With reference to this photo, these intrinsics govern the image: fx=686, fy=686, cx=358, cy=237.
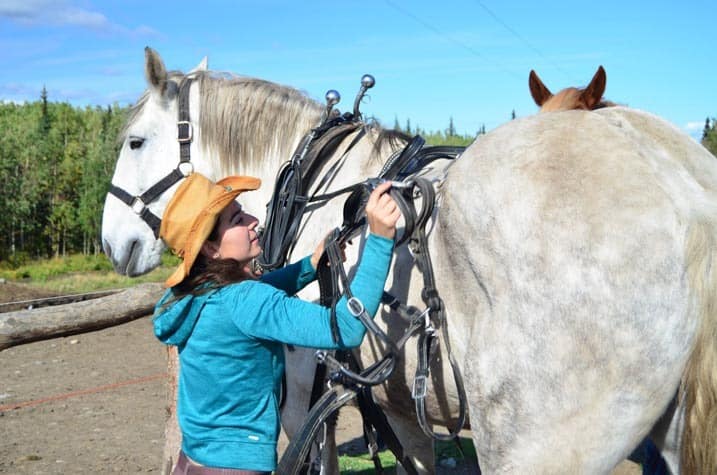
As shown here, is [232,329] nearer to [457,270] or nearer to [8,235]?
[457,270]

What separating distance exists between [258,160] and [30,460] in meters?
3.35

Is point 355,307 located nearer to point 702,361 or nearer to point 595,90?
point 702,361

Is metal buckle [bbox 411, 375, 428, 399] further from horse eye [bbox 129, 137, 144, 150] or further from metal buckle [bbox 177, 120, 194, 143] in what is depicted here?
horse eye [bbox 129, 137, 144, 150]

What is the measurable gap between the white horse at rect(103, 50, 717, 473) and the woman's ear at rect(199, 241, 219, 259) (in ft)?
2.37

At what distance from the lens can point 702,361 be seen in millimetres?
1891

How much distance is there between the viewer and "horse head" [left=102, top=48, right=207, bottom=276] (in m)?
3.68

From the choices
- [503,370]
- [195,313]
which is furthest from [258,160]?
[503,370]

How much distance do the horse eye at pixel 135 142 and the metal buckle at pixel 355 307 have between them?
2158mm

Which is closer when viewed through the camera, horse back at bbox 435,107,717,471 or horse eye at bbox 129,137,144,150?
horse back at bbox 435,107,717,471

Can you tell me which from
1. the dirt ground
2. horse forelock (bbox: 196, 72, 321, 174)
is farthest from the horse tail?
the dirt ground

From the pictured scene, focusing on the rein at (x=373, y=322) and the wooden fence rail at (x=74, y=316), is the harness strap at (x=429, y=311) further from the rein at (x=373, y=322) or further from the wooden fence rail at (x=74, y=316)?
the wooden fence rail at (x=74, y=316)

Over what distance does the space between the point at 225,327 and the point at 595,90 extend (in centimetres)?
148

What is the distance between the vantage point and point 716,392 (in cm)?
187

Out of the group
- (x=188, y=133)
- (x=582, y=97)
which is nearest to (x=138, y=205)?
(x=188, y=133)
